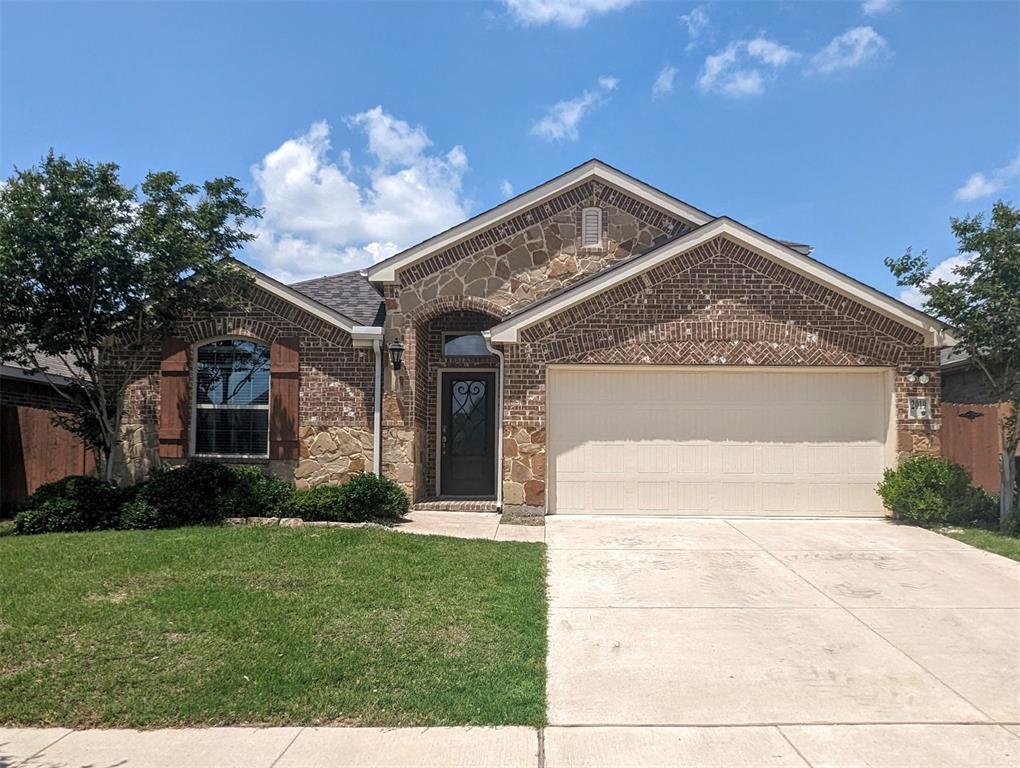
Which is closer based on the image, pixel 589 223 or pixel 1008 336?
pixel 1008 336

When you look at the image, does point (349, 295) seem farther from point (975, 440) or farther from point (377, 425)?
point (975, 440)

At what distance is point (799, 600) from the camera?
296 inches

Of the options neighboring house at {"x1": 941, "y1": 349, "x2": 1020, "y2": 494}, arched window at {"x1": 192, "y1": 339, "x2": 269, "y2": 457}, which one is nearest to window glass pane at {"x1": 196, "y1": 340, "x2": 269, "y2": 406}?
arched window at {"x1": 192, "y1": 339, "x2": 269, "y2": 457}

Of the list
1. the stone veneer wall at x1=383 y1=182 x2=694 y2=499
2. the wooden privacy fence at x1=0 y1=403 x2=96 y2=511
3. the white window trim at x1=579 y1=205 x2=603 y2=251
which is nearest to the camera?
the wooden privacy fence at x1=0 y1=403 x2=96 y2=511

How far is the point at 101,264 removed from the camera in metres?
10.2

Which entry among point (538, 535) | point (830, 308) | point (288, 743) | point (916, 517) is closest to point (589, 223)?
point (830, 308)

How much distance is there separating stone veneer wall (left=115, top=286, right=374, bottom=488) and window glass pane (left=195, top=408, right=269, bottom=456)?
0.30m

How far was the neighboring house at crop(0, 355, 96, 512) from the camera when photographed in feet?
40.2

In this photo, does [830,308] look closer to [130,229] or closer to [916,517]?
[916,517]

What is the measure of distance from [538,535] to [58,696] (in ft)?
20.3

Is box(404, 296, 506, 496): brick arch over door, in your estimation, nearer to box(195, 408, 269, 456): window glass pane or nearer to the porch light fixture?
the porch light fixture

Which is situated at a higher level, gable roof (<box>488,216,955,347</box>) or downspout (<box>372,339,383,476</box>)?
gable roof (<box>488,216,955,347</box>)

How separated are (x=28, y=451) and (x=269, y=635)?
888 cm

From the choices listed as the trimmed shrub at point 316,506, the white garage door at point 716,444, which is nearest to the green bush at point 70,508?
the trimmed shrub at point 316,506
